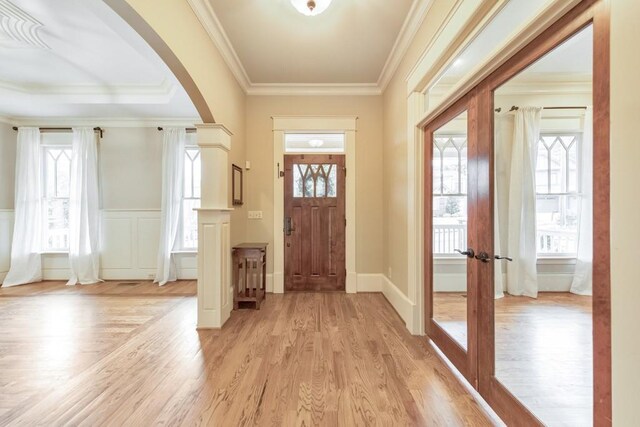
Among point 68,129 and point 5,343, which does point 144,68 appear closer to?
point 68,129

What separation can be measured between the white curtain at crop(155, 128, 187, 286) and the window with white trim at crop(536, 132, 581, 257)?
16.1ft

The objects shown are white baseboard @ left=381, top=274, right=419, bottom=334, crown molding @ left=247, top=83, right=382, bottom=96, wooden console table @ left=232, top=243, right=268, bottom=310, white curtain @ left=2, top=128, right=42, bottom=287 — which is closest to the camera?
white baseboard @ left=381, top=274, right=419, bottom=334

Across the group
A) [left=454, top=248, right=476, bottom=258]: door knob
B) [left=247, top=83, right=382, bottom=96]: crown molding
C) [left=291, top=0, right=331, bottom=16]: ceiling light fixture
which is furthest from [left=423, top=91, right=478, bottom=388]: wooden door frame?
[left=247, top=83, right=382, bottom=96]: crown molding

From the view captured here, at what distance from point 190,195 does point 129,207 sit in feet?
3.46

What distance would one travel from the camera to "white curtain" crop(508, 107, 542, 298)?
1429 millimetres

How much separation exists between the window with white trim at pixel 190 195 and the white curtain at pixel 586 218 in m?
5.05

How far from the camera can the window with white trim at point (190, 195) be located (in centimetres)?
491

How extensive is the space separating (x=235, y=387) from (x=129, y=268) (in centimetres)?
407

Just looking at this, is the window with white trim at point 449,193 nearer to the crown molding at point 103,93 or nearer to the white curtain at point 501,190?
the white curtain at point 501,190

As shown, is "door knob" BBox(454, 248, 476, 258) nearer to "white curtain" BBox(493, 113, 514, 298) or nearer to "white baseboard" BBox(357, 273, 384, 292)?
"white curtain" BBox(493, 113, 514, 298)

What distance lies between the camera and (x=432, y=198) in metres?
2.47

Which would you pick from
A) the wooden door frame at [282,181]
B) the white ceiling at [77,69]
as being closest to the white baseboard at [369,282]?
the wooden door frame at [282,181]

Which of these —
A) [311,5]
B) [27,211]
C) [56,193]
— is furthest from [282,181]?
[27,211]

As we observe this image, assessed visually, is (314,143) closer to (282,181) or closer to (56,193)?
(282,181)
